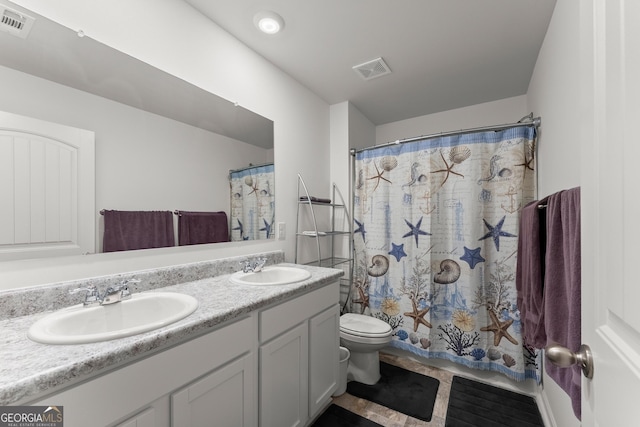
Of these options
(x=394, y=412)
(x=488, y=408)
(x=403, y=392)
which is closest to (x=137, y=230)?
(x=394, y=412)

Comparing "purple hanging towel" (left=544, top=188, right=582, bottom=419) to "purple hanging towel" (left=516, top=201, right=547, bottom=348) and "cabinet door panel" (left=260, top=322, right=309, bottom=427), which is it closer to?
"purple hanging towel" (left=516, top=201, right=547, bottom=348)

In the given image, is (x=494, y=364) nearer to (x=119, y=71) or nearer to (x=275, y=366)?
(x=275, y=366)

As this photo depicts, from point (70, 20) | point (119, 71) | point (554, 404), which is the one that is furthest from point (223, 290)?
point (554, 404)

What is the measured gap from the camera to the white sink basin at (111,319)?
2.51 ft

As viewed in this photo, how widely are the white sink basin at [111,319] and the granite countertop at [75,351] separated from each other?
19mm

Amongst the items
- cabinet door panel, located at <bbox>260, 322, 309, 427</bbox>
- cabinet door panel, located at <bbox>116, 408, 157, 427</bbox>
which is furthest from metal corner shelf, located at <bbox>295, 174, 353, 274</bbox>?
cabinet door panel, located at <bbox>116, 408, 157, 427</bbox>

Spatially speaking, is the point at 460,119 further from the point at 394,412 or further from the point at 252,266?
the point at 394,412

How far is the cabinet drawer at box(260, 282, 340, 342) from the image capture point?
3.97 ft

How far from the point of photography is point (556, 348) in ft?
1.83

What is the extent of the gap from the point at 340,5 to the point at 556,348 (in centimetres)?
172

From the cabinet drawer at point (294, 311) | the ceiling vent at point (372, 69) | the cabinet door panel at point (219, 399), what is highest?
the ceiling vent at point (372, 69)

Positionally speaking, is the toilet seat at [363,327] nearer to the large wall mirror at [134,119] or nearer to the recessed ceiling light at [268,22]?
the large wall mirror at [134,119]

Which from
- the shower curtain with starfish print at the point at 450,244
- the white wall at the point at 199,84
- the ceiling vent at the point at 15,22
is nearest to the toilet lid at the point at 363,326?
the shower curtain with starfish print at the point at 450,244

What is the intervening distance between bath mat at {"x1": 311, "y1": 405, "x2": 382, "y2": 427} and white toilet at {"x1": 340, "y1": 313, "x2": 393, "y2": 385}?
0.33 meters
